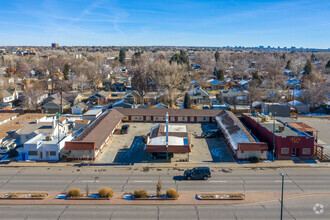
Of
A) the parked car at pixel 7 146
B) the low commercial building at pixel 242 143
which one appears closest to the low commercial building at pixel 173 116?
the low commercial building at pixel 242 143

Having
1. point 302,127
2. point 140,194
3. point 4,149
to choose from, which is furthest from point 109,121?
point 302,127

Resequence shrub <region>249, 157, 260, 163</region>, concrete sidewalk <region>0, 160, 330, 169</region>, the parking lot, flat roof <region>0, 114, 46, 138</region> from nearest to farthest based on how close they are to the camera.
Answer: concrete sidewalk <region>0, 160, 330, 169</region> → shrub <region>249, 157, 260, 163</region> → the parking lot → flat roof <region>0, 114, 46, 138</region>

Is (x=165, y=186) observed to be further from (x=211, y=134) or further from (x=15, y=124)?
(x=15, y=124)

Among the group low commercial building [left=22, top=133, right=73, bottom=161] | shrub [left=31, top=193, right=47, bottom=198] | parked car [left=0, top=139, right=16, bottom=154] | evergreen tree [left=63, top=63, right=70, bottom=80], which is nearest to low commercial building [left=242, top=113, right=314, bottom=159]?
Result: shrub [left=31, top=193, right=47, bottom=198]

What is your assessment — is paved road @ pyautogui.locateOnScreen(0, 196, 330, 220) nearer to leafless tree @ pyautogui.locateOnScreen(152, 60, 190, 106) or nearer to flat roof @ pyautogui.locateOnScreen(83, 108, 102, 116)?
flat roof @ pyautogui.locateOnScreen(83, 108, 102, 116)

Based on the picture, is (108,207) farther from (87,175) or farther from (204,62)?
(204,62)

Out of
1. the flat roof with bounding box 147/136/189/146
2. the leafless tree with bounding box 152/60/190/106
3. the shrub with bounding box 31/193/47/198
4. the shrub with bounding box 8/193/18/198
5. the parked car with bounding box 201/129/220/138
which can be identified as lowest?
the shrub with bounding box 8/193/18/198
